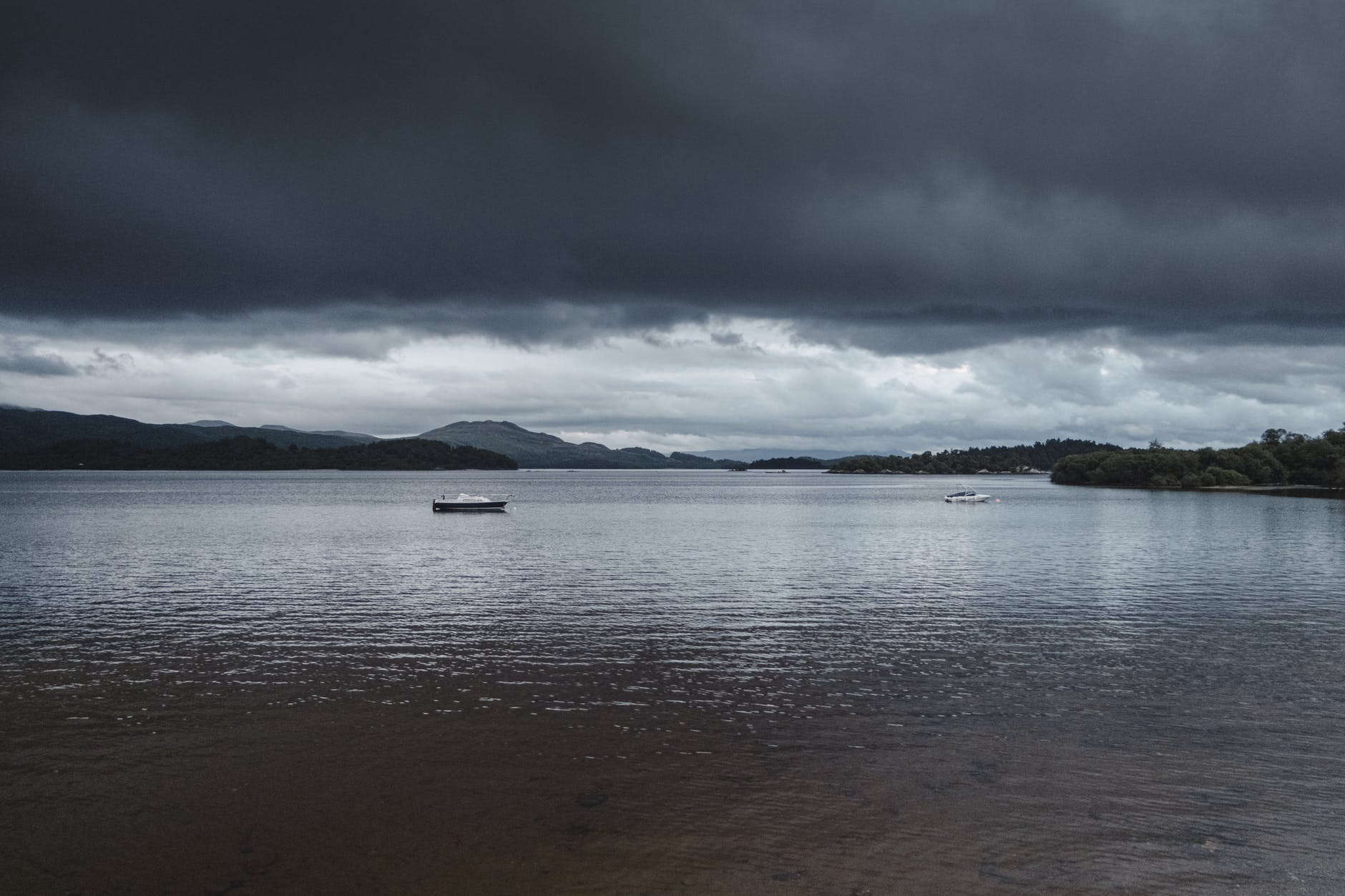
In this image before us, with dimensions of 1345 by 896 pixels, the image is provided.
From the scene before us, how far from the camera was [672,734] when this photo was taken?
76.8ft

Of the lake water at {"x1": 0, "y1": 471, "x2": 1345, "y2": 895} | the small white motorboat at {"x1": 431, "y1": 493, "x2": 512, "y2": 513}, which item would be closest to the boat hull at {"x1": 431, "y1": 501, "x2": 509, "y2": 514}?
the small white motorboat at {"x1": 431, "y1": 493, "x2": 512, "y2": 513}

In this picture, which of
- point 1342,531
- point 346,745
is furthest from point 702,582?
point 1342,531

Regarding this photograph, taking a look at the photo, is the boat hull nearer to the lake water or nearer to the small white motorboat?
the small white motorboat

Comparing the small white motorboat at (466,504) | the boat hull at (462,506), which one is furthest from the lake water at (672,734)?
the small white motorboat at (466,504)

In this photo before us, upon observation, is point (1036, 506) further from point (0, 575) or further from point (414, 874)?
point (414, 874)

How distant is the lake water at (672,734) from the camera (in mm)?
16078

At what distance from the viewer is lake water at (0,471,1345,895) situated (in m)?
16.1

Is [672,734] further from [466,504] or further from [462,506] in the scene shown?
[466,504]

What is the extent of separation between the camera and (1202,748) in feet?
72.2

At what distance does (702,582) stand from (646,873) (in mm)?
39716

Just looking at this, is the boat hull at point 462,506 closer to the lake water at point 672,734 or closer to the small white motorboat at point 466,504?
the small white motorboat at point 466,504

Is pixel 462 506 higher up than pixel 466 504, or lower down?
lower down

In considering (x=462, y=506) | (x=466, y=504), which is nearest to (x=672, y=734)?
(x=462, y=506)

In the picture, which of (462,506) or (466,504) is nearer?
(462,506)
